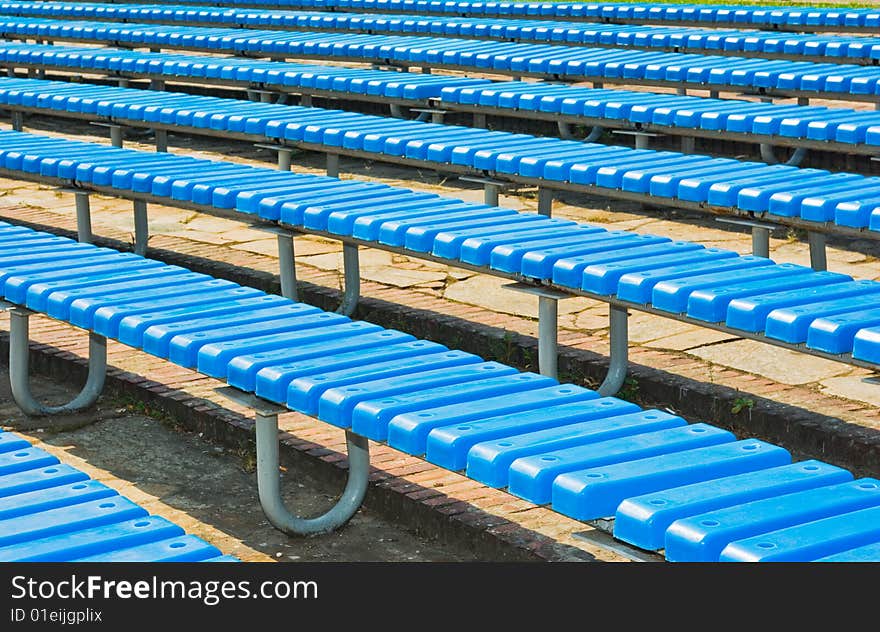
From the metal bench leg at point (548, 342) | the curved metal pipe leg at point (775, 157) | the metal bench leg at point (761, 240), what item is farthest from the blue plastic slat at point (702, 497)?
the curved metal pipe leg at point (775, 157)

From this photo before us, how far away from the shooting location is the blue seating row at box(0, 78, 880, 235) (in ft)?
17.1

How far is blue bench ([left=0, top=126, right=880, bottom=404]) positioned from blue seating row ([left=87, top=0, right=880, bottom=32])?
19.0 ft

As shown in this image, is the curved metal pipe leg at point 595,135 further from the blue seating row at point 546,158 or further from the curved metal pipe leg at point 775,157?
the blue seating row at point 546,158

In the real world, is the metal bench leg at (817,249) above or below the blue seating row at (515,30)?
below

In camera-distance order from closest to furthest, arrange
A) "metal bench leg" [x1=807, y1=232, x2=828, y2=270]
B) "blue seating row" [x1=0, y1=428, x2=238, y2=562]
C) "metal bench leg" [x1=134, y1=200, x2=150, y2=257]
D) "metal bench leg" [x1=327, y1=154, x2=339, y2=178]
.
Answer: "blue seating row" [x1=0, y1=428, x2=238, y2=562] < "metal bench leg" [x1=807, y1=232, x2=828, y2=270] < "metal bench leg" [x1=134, y1=200, x2=150, y2=257] < "metal bench leg" [x1=327, y1=154, x2=339, y2=178]

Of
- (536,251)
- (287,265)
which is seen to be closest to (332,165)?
(287,265)

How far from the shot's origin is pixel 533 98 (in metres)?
7.90

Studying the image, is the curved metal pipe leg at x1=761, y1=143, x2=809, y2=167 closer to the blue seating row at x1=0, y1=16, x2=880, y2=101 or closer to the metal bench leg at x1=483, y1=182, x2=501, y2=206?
the blue seating row at x1=0, y1=16, x2=880, y2=101

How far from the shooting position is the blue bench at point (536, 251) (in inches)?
158

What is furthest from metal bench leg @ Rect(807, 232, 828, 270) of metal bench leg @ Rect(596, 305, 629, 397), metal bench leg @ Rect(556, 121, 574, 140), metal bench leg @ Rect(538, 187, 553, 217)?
metal bench leg @ Rect(556, 121, 574, 140)

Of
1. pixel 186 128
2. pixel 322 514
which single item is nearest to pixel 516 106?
pixel 186 128

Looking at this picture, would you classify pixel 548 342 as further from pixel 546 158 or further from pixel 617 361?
pixel 546 158

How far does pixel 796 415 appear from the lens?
4719 mm

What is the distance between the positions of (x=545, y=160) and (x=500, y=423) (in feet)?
9.86
